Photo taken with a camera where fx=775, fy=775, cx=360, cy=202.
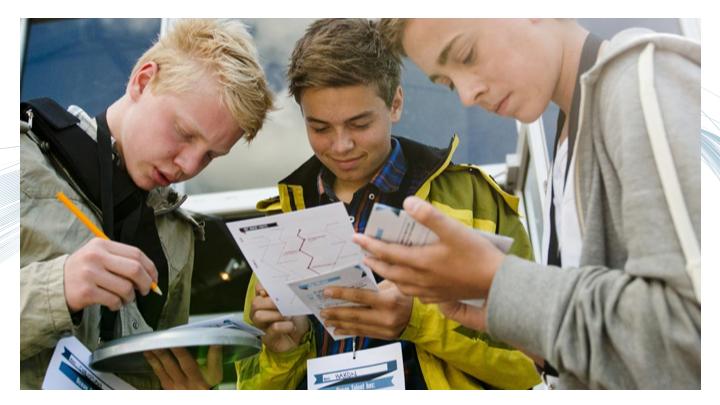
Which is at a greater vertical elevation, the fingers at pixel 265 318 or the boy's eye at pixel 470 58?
the boy's eye at pixel 470 58

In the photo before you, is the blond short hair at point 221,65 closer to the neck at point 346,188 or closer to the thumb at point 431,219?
the neck at point 346,188

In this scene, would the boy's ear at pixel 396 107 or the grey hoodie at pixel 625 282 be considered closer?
the grey hoodie at pixel 625 282

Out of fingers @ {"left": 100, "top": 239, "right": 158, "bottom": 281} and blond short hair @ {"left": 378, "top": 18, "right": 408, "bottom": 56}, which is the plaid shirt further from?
fingers @ {"left": 100, "top": 239, "right": 158, "bottom": 281}

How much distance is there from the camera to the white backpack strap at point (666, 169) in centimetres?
130

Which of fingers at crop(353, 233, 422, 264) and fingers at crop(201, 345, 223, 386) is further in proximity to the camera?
fingers at crop(201, 345, 223, 386)

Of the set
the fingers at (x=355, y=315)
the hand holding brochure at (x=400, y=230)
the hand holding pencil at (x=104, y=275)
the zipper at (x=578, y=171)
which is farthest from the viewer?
the fingers at (x=355, y=315)

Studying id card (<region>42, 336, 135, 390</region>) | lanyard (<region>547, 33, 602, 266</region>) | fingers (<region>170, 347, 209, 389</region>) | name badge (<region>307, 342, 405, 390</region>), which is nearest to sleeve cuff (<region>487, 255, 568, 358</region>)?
lanyard (<region>547, 33, 602, 266</region>)

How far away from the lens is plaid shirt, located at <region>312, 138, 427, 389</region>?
1836 millimetres

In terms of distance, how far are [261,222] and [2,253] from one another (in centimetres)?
62

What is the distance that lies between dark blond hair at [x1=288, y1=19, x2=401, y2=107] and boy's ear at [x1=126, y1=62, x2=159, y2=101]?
382 mm

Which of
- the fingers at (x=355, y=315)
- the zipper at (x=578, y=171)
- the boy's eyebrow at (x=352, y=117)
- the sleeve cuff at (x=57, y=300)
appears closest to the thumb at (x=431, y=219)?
the zipper at (x=578, y=171)

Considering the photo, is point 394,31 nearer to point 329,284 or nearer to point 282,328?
point 329,284

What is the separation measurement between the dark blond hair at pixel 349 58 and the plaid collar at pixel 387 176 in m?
0.15

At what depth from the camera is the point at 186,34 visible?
1.95m
